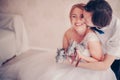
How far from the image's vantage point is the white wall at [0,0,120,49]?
3.81 ft

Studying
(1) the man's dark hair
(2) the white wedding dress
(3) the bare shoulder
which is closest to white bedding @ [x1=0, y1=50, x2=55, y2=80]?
(2) the white wedding dress

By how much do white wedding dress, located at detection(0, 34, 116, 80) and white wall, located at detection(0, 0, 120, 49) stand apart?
80mm

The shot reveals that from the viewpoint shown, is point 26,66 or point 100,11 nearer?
point 100,11

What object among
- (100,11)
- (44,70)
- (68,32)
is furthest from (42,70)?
(100,11)

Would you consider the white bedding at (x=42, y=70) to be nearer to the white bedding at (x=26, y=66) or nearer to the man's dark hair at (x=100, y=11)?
the white bedding at (x=26, y=66)

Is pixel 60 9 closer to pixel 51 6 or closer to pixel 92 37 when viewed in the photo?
pixel 51 6

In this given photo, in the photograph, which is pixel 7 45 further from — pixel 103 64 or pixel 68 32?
pixel 103 64

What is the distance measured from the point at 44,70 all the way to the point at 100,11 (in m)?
0.46

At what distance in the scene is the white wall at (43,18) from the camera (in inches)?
45.7

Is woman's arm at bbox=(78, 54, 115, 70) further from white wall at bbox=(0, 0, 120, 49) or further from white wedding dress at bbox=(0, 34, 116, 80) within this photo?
white wall at bbox=(0, 0, 120, 49)

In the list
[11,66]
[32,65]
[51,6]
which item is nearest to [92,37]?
[51,6]

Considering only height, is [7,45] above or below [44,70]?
above

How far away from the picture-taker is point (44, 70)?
1204 millimetres

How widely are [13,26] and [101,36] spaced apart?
0.54 meters
